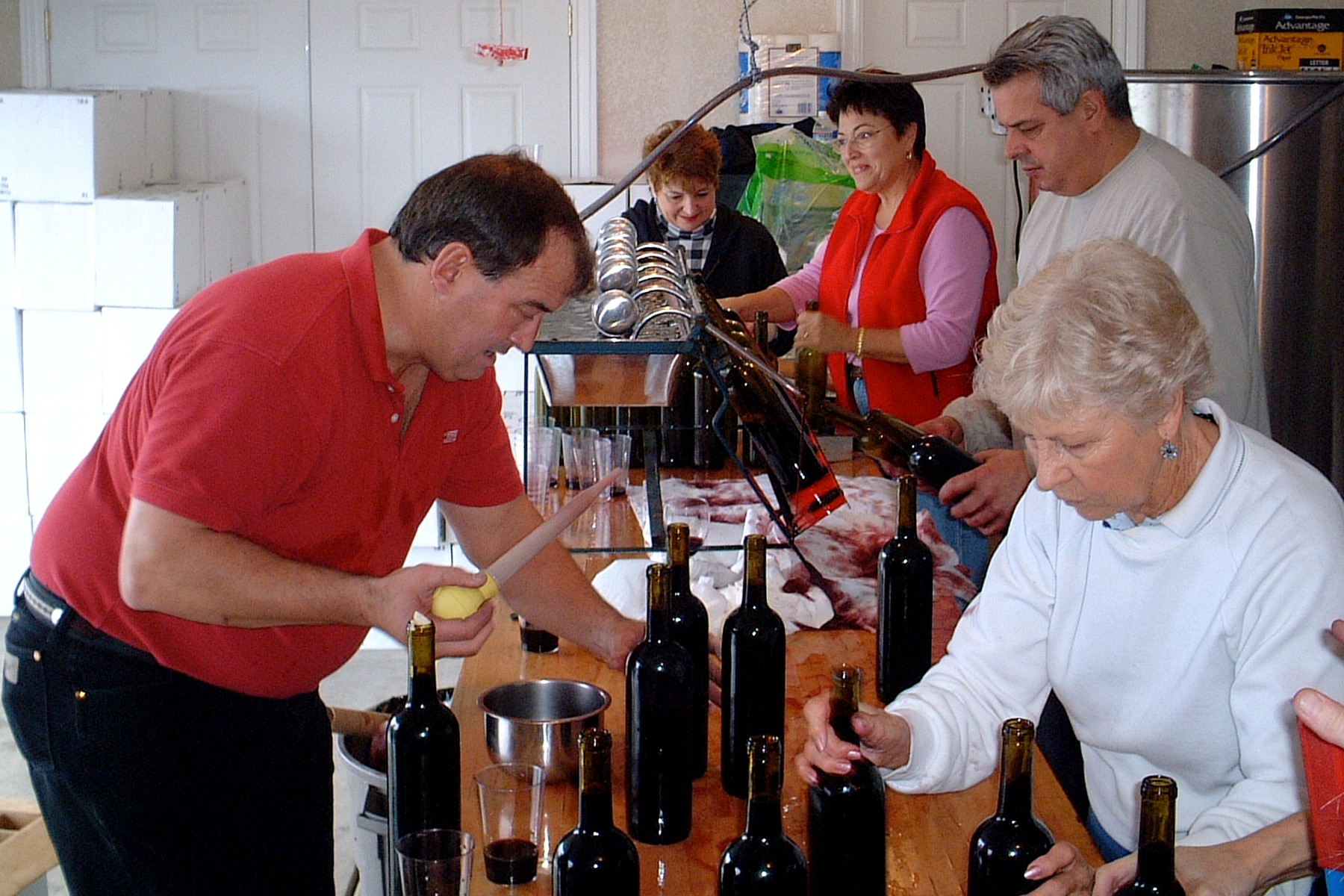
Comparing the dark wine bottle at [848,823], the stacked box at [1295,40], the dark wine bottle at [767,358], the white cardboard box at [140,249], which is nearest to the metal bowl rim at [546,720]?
the dark wine bottle at [848,823]

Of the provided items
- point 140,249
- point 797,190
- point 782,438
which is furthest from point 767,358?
point 140,249

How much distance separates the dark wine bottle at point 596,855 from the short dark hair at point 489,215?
678mm

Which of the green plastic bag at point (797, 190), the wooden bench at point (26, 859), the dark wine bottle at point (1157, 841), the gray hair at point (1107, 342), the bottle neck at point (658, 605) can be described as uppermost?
the green plastic bag at point (797, 190)

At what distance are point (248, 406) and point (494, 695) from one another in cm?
47

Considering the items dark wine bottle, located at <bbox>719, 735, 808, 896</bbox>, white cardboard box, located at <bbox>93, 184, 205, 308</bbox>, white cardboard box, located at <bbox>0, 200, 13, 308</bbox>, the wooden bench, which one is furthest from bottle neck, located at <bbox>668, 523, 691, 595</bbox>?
white cardboard box, located at <bbox>0, 200, 13, 308</bbox>

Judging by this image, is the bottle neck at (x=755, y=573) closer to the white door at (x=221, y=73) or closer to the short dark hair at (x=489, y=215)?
the short dark hair at (x=489, y=215)

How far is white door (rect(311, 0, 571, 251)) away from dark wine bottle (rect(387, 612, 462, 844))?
4386 mm

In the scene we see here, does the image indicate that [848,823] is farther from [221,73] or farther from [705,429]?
[221,73]

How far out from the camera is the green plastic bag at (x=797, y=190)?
498cm

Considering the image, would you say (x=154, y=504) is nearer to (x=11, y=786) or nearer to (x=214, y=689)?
(x=214, y=689)

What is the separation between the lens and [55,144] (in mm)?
4840

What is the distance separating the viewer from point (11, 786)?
3898 mm

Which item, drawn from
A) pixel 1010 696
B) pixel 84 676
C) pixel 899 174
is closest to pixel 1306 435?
pixel 899 174

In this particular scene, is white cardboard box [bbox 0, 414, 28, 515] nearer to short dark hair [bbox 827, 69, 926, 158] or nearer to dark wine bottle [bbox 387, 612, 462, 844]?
short dark hair [bbox 827, 69, 926, 158]
